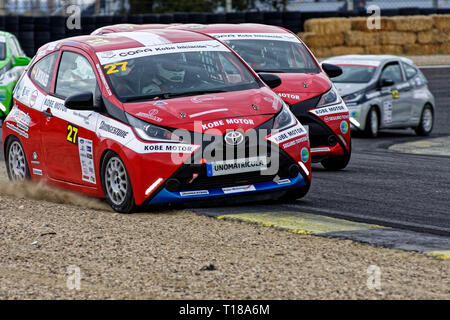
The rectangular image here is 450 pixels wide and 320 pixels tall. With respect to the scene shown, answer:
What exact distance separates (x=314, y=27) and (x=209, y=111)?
2105 cm

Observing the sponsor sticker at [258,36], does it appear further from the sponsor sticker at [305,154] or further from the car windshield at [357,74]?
the car windshield at [357,74]

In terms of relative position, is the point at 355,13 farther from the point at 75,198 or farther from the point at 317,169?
the point at 75,198

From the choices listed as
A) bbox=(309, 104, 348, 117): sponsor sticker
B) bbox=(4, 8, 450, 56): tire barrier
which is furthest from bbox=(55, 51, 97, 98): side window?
bbox=(4, 8, 450, 56): tire barrier

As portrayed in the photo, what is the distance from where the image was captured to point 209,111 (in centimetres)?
838

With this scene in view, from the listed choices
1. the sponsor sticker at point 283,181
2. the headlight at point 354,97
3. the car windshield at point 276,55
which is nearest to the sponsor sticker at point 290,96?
the car windshield at point 276,55

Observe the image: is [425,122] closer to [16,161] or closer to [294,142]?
[16,161]

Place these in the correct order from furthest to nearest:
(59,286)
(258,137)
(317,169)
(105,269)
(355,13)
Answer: (355,13)
(317,169)
(258,137)
(105,269)
(59,286)

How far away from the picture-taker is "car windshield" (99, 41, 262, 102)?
8.83 metres

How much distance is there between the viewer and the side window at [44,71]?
9898 millimetres

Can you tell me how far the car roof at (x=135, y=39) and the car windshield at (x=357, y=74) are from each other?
8.90m

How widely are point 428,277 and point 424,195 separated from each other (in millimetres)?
3674

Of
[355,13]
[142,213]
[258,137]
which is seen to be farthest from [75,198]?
[355,13]

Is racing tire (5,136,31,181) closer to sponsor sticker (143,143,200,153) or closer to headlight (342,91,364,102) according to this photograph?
sponsor sticker (143,143,200,153)

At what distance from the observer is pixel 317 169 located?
11773 mm
